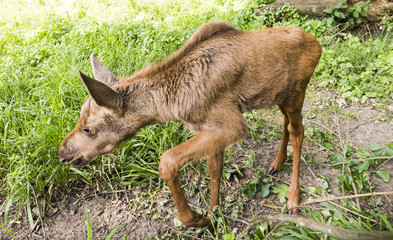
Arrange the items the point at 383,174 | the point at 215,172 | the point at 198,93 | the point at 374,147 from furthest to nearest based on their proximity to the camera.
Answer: the point at 374,147
the point at 383,174
the point at 215,172
the point at 198,93

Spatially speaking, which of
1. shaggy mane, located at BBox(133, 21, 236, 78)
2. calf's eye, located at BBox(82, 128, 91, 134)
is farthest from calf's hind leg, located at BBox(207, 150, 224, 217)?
calf's eye, located at BBox(82, 128, 91, 134)

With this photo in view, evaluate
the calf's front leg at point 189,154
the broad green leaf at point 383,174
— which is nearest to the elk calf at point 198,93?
the calf's front leg at point 189,154

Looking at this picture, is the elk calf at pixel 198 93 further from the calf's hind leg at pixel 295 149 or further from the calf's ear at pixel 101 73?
the calf's hind leg at pixel 295 149

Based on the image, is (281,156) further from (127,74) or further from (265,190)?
(127,74)

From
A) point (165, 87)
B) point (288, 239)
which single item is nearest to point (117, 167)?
point (165, 87)

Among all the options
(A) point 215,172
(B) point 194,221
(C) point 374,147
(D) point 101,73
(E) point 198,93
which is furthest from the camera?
(C) point 374,147

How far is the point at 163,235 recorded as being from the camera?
338cm

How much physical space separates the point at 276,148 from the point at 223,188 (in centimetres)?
110

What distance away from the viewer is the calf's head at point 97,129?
296 centimetres

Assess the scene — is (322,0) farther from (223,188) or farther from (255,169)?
(223,188)

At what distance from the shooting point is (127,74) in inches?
195

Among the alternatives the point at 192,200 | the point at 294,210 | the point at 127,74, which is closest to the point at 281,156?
the point at 294,210

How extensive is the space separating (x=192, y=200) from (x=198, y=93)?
155 cm

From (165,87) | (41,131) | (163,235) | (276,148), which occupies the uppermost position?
(165,87)
